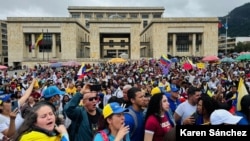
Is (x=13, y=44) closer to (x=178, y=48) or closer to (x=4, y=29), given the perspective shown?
(x=178, y=48)

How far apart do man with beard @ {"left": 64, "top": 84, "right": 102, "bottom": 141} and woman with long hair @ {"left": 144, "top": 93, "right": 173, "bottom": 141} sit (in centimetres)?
74

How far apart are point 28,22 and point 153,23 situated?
23707 mm

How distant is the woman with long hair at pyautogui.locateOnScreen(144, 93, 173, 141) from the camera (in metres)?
4.27

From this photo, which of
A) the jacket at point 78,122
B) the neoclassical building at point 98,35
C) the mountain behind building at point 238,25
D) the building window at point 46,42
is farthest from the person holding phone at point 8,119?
the mountain behind building at point 238,25

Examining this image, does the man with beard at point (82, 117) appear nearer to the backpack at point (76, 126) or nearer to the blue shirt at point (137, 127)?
the backpack at point (76, 126)

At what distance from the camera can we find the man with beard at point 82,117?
4.50 meters

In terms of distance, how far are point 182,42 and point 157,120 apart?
64014 millimetres

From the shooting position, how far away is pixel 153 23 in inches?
2544

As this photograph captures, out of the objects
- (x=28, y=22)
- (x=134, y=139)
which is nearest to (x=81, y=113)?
(x=134, y=139)

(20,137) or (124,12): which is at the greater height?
(124,12)

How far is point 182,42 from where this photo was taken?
6706 cm

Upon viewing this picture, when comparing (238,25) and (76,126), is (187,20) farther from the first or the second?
(238,25)

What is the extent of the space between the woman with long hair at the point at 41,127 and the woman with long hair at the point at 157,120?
1.48 metres

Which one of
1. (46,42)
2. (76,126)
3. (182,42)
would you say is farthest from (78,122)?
(182,42)
